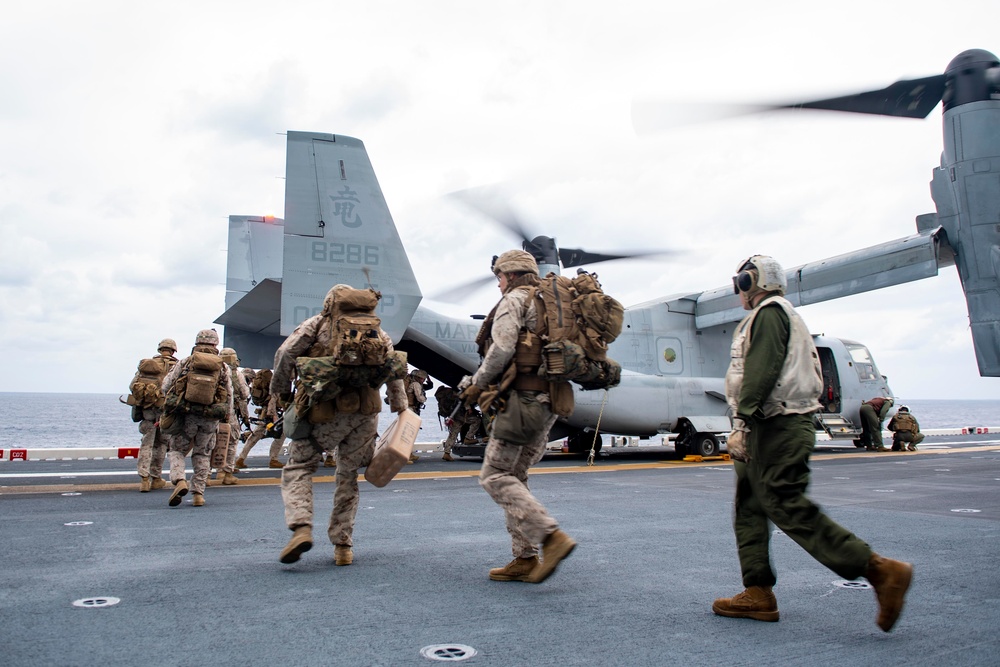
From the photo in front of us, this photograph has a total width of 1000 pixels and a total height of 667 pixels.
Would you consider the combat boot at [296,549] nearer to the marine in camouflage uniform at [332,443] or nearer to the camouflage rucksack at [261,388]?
the marine in camouflage uniform at [332,443]

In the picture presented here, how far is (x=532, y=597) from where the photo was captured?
12.3 ft

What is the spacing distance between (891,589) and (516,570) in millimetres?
1929

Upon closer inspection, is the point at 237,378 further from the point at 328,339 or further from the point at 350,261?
the point at 328,339

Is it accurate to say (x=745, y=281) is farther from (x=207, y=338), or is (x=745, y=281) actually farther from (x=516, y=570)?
(x=207, y=338)

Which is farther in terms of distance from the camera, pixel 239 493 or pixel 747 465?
pixel 239 493

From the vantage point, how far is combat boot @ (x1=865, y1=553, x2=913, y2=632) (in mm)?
3000

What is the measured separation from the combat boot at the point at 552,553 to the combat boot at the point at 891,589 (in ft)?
4.72

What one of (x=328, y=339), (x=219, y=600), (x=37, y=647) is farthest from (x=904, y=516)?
(x=37, y=647)

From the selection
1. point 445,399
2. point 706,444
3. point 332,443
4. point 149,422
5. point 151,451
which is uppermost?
point 445,399

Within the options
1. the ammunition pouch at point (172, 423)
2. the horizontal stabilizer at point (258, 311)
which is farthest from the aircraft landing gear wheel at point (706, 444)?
the ammunition pouch at point (172, 423)

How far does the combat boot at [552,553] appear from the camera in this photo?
3807mm

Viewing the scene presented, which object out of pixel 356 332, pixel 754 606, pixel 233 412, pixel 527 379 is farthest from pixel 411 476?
pixel 754 606

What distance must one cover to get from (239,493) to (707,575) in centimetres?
611

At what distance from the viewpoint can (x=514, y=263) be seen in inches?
180
